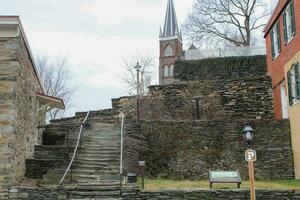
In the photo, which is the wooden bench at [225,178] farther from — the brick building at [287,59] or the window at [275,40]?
the window at [275,40]

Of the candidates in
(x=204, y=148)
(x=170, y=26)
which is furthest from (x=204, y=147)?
(x=170, y=26)

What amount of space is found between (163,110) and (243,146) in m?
5.45

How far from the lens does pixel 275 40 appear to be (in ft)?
59.4

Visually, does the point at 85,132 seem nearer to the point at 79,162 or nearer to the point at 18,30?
the point at 79,162

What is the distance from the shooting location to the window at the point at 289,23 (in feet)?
49.9

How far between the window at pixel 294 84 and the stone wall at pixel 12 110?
905 cm

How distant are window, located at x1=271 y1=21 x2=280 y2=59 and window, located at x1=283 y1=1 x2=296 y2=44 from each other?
1.18 meters

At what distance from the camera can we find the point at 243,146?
16078mm

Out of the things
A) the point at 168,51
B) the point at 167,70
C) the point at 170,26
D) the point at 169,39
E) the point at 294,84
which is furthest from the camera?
the point at 170,26

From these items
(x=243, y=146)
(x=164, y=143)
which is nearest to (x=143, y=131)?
(x=164, y=143)

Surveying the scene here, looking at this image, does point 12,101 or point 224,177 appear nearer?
point 224,177

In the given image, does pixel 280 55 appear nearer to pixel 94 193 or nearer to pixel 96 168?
pixel 96 168

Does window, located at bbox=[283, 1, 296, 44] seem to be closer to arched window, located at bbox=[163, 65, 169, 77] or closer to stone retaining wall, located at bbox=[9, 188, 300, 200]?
stone retaining wall, located at bbox=[9, 188, 300, 200]

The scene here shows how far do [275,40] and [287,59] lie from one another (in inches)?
87.9
